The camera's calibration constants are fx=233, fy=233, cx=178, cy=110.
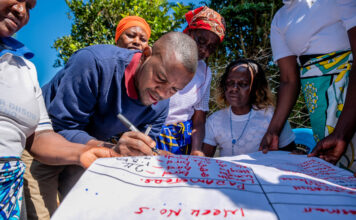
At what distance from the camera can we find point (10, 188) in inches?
30.8

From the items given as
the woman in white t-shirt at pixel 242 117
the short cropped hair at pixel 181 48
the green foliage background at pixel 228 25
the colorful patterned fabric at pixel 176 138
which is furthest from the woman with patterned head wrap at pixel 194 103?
the green foliage background at pixel 228 25

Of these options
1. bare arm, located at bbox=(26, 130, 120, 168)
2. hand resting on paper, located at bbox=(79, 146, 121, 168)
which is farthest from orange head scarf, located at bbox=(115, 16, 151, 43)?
hand resting on paper, located at bbox=(79, 146, 121, 168)

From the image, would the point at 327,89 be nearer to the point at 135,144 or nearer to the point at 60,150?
the point at 135,144

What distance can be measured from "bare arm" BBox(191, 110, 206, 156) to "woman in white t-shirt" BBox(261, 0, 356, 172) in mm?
580

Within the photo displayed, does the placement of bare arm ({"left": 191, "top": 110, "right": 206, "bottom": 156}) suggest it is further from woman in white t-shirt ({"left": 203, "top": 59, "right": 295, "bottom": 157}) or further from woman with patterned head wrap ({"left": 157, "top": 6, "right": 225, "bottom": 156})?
woman in white t-shirt ({"left": 203, "top": 59, "right": 295, "bottom": 157})

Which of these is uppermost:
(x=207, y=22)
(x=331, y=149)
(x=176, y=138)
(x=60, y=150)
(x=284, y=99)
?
(x=207, y=22)

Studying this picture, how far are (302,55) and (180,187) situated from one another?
39.0 inches

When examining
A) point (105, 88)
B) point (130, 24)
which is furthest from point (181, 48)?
point (130, 24)

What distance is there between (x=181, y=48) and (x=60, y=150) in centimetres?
68

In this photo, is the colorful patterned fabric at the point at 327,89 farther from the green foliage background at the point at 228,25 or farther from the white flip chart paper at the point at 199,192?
the green foliage background at the point at 228,25

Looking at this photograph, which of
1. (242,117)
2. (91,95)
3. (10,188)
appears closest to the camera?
(10,188)

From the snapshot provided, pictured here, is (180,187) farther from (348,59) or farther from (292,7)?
(292,7)

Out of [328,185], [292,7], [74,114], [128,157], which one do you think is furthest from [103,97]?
[292,7]

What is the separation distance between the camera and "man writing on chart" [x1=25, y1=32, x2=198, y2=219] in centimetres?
102
